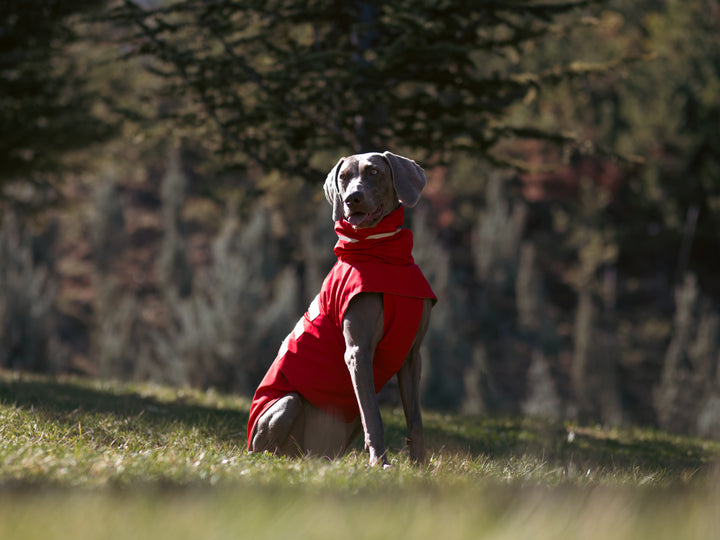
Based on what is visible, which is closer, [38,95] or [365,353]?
[365,353]

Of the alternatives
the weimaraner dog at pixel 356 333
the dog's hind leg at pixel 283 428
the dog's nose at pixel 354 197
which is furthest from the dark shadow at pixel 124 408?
the dog's nose at pixel 354 197

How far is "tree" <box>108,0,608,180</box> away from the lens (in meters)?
7.45

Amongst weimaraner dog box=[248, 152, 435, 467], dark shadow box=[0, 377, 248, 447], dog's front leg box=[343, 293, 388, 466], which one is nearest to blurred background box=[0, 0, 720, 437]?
dark shadow box=[0, 377, 248, 447]

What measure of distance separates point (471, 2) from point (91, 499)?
661 cm

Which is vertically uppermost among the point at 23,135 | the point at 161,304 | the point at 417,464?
the point at 23,135

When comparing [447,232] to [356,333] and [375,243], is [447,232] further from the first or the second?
[356,333]

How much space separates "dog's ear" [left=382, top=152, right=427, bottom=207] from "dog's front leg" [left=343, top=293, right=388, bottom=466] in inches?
22.9

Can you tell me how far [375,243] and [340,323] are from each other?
1.56ft

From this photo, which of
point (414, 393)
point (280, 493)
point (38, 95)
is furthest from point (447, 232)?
point (280, 493)

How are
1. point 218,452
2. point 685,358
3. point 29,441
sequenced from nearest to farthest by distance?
1. point 29,441
2. point 218,452
3. point 685,358

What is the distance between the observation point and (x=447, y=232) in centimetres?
3562

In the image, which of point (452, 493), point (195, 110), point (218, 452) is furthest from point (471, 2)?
point (452, 493)

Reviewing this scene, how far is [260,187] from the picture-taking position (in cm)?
973

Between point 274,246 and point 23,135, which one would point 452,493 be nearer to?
point 23,135
